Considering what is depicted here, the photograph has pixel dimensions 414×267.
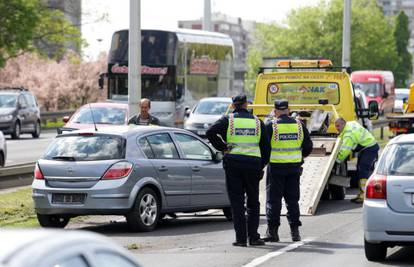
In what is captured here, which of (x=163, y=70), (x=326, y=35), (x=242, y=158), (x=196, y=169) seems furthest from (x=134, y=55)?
(x=326, y=35)

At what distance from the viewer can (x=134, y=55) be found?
21109mm

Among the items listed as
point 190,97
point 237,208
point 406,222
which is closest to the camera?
point 406,222

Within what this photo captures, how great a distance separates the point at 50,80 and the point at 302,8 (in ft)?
126

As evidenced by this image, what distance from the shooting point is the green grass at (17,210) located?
48.9 feet

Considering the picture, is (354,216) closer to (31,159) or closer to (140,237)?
(140,237)

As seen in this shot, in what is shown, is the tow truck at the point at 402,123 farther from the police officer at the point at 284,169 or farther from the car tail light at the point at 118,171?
the car tail light at the point at 118,171

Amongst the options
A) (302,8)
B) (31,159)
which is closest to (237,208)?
(31,159)

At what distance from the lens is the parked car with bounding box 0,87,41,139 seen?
1516 inches

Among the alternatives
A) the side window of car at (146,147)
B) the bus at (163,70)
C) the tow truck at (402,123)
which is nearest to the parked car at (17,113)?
the bus at (163,70)

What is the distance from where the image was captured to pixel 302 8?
338 ft

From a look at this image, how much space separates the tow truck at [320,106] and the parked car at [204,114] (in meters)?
13.1

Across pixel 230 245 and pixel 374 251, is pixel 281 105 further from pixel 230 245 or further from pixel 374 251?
pixel 374 251

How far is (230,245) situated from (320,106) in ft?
23.0

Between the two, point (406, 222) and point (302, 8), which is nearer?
point (406, 222)
